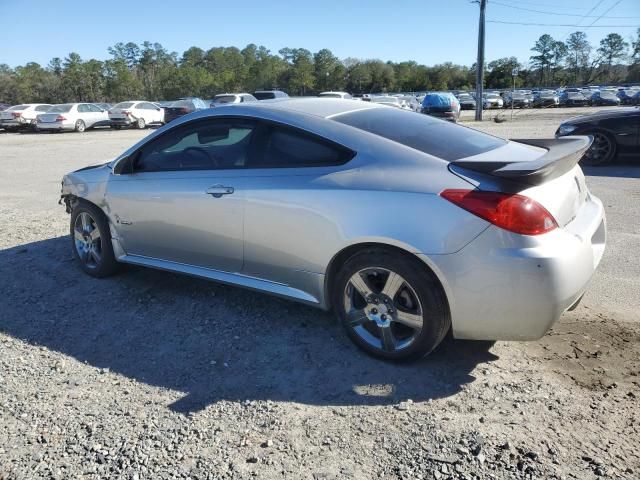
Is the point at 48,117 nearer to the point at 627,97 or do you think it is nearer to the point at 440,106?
the point at 440,106

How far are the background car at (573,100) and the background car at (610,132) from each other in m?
49.0

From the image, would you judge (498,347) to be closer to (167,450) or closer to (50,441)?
(167,450)

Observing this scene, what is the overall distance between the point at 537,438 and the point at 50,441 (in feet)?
7.91

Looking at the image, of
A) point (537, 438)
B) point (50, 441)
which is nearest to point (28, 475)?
point (50, 441)

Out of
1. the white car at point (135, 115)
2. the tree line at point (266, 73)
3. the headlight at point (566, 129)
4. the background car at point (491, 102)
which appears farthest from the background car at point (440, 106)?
the tree line at point (266, 73)

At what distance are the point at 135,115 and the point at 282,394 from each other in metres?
30.9

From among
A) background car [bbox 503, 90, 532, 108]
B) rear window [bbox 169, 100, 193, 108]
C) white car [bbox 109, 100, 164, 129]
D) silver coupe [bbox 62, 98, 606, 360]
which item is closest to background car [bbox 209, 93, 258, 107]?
rear window [bbox 169, 100, 193, 108]

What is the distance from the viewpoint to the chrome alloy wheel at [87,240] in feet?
15.6

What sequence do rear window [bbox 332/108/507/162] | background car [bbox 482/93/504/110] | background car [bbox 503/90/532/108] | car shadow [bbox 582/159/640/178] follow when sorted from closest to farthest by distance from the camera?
1. rear window [bbox 332/108/507/162]
2. car shadow [bbox 582/159/640/178]
3. background car [bbox 482/93/504/110]
4. background car [bbox 503/90/532/108]

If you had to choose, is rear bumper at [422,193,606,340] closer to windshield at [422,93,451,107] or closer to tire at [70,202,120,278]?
tire at [70,202,120,278]

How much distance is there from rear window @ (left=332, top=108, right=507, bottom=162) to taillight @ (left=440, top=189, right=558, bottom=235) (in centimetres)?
39

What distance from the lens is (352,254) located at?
3221 millimetres

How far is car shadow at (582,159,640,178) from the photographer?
30.9ft

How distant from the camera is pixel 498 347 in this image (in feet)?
11.2
